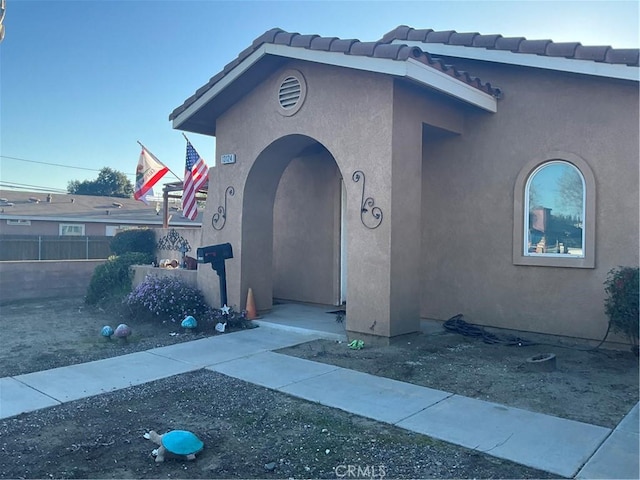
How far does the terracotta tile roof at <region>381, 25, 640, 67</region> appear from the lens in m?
7.20

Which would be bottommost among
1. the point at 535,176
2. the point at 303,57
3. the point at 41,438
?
the point at 41,438

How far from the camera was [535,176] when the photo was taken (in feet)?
27.8

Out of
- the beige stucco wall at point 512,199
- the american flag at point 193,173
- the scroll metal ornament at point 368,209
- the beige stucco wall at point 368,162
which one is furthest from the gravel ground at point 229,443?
the american flag at point 193,173

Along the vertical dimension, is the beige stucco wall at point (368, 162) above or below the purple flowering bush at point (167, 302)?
above

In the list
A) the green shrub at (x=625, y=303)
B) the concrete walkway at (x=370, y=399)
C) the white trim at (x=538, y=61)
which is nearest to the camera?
the concrete walkway at (x=370, y=399)

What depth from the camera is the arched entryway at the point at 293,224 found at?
10.2m

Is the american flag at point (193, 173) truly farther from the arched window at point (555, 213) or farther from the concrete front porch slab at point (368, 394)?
the concrete front porch slab at point (368, 394)

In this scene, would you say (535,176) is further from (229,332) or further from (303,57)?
(229,332)

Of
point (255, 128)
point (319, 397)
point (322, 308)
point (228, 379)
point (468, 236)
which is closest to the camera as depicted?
point (319, 397)

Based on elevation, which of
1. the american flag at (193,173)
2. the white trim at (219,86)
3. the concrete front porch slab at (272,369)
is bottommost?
the concrete front porch slab at (272,369)

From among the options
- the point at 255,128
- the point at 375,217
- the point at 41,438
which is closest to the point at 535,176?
the point at 375,217

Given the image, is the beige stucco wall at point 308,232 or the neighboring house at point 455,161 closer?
the neighboring house at point 455,161

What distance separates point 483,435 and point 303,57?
6.08 meters
